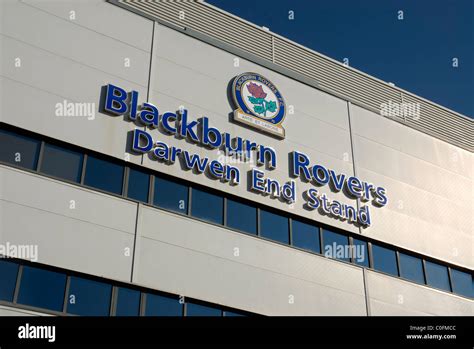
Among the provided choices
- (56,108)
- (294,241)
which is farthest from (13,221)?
(294,241)

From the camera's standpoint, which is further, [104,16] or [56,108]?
[104,16]

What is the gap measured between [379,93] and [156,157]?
1168 cm

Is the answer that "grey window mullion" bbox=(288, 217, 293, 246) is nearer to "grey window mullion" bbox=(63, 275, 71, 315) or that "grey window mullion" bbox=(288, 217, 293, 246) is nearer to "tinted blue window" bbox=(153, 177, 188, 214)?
"tinted blue window" bbox=(153, 177, 188, 214)

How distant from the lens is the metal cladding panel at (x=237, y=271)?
17.2 metres

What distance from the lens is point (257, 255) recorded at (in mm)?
19062

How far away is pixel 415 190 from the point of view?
24281 mm

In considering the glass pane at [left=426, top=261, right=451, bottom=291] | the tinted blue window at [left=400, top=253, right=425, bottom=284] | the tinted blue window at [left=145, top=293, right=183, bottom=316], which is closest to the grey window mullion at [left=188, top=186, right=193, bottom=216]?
the tinted blue window at [left=145, top=293, right=183, bottom=316]

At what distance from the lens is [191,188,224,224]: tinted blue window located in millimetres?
18828

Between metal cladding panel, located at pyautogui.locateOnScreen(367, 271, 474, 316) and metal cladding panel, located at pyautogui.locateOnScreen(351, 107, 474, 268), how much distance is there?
151 centimetres

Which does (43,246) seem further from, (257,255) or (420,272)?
(420,272)

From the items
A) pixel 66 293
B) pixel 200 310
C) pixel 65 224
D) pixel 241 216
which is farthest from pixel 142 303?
pixel 241 216

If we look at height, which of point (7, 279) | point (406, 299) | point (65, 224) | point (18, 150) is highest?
point (18, 150)

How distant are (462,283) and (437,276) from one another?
1.39 meters

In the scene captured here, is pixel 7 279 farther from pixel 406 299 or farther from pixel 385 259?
pixel 406 299
